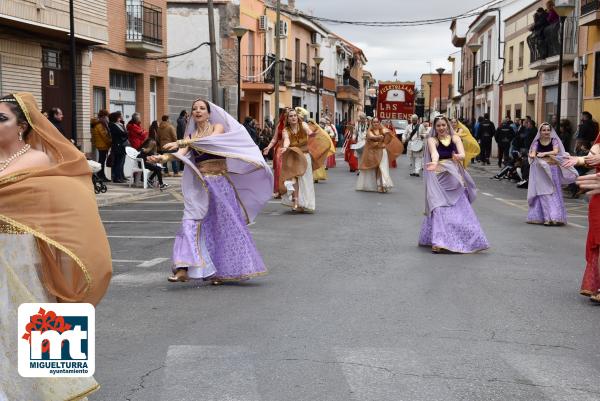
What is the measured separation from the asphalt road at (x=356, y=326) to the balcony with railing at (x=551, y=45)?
62.3 ft

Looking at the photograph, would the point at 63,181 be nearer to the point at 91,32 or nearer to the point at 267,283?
the point at 267,283

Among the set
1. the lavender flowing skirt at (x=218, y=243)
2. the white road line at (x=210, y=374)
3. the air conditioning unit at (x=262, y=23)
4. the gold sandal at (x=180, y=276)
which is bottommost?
the white road line at (x=210, y=374)

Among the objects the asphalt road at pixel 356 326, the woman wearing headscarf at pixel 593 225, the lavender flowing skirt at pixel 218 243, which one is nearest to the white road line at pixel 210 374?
the asphalt road at pixel 356 326

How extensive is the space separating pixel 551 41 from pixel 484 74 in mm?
18896

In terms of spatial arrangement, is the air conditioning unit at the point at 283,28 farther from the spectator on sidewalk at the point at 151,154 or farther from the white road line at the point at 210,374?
the white road line at the point at 210,374

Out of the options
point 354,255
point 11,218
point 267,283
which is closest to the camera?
point 11,218

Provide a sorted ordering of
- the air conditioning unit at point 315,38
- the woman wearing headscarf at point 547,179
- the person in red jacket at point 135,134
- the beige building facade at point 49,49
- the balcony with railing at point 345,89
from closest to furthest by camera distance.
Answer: the woman wearing headscarf at point 547,179 < the beige building facade at point 49,49 < the person in red jacket at point 135,134 < the air conditioning unit at point 315,38 < the balcony with railing at point 345,89

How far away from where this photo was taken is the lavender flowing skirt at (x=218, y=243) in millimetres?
8195

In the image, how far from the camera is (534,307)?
7.42 meters

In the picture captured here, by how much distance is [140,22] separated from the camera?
27.6 metres

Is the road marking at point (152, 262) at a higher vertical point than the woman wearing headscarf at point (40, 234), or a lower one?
lower

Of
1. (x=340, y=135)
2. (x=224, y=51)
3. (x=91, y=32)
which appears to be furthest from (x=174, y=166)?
(x=340, y=135)

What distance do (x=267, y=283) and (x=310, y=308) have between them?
4.22 ft

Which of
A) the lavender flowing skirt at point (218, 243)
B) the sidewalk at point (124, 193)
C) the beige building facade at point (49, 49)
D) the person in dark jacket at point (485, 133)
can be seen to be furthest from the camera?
the person in dark jacket at point (485, 133)
